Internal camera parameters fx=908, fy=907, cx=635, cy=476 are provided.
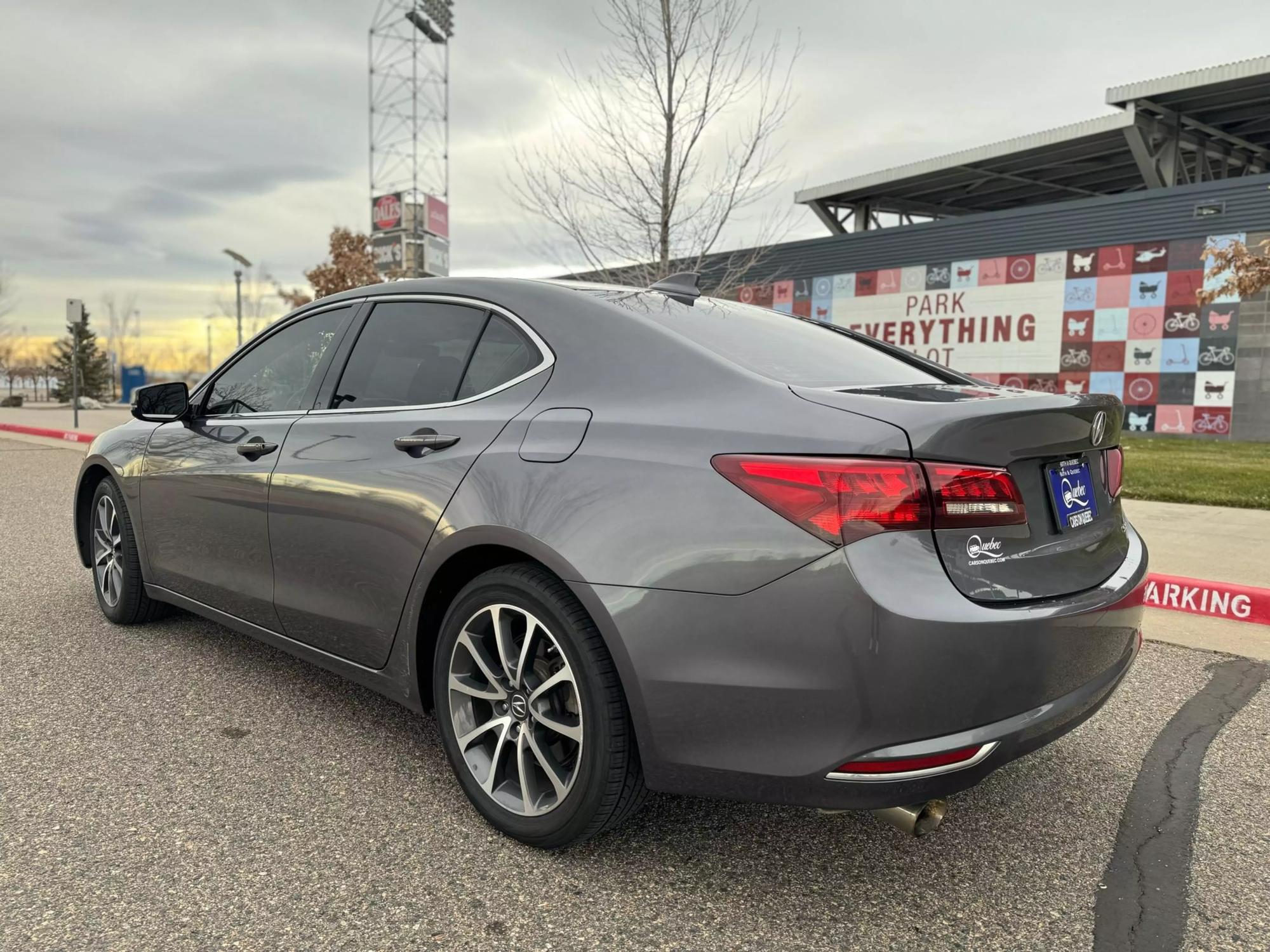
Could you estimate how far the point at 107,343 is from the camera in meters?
78.4

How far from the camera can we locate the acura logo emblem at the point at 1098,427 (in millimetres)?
2373

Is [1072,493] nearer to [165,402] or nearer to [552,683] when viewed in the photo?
[552,683]

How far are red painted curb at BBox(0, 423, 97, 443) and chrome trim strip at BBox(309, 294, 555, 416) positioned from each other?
1563 centimetres

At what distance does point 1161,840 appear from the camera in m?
2.54

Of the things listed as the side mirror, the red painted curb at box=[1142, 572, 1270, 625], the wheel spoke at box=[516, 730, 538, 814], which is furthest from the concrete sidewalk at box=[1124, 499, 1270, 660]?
the side mirror

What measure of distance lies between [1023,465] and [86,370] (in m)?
70.6

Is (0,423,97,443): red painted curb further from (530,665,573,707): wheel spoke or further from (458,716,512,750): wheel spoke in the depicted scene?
(530,665,573,707): wheel spoke

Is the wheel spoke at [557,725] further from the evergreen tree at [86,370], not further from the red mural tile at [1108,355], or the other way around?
the evergreen tree at [86,370]

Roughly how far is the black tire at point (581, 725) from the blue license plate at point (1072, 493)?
3.80 feet

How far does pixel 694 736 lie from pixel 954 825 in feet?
3.32

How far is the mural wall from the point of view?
58.4ft

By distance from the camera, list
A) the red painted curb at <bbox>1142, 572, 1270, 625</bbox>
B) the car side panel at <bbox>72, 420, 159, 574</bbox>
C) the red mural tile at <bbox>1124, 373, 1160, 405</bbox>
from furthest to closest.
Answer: the red mural tile at <bbox>1124, 373, 1160, 405</bbox>
the red painted curb at <bbox>1142, 572, 1270, 625</bbox>
the car side panel at <bbox>72, 420, 159, 574</bbox>

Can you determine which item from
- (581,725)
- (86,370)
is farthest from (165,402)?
(86,370)

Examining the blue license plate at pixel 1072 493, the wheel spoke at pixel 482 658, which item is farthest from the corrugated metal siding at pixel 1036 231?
the wheel spoke at pixel 482 658
